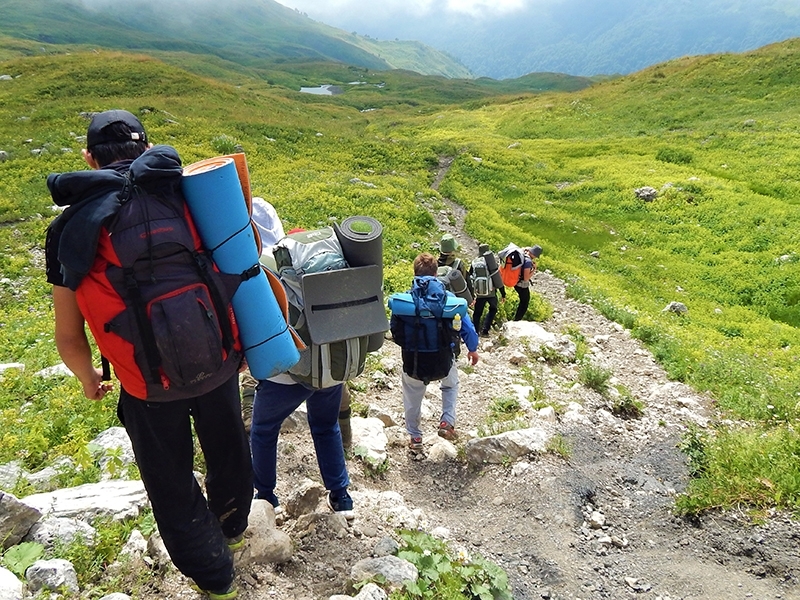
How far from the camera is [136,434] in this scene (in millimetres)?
2953

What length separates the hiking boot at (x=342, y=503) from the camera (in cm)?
478

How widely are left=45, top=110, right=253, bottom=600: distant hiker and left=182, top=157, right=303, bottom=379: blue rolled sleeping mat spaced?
0.24ft

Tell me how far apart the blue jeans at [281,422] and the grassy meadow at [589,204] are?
170 cm

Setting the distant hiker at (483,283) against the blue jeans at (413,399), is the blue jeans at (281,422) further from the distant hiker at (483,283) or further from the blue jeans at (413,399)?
the distant hiker at (483,283)

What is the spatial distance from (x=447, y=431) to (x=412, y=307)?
201 centimetres

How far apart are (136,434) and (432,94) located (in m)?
131

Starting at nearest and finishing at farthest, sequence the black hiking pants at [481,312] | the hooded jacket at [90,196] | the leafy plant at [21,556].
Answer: the hooded jacket at [90,196] < the leafy plant at [21,556] < the black hiking pants at [481,312]

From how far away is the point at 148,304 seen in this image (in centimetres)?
254

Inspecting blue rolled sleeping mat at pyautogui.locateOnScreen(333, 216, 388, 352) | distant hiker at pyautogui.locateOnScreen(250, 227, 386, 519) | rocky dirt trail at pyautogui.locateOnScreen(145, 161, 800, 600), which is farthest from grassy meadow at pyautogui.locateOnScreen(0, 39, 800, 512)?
blue rolled sleeping mat at pyautogui.locateOnScreen(333, 216, 388, 352)

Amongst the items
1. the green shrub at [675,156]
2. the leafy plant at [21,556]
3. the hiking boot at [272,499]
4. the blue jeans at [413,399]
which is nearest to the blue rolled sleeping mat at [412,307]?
the blue jeans at [413,399]

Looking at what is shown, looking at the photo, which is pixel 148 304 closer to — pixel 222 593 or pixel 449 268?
pixel 222 593

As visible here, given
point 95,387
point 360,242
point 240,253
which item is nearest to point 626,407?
point 360,242

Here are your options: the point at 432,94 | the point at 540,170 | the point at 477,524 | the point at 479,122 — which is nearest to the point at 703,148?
the point at 540,170

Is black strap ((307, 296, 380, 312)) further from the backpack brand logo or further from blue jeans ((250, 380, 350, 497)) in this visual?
the backpack brand logo
